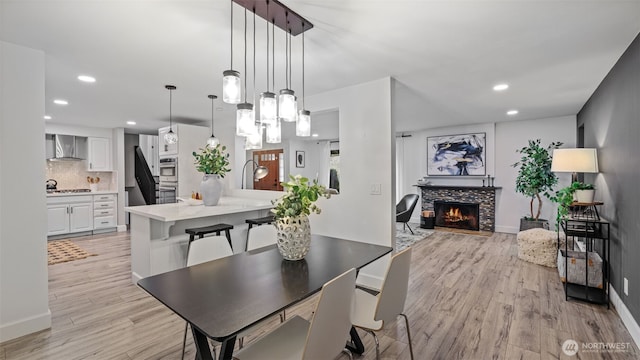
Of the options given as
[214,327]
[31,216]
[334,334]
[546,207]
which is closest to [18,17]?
[31,216]

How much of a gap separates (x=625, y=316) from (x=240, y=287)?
3199 millimetres

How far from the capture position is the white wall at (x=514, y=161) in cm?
564

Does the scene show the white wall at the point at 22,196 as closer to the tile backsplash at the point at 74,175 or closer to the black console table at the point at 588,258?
the tile backsplash at the point at 74,175

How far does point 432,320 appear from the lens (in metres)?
2.57

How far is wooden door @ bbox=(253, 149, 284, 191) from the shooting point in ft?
28.8

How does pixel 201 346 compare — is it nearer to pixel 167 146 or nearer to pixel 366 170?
pixel 366 170

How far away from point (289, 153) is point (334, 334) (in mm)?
7431

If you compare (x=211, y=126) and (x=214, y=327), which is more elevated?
(x=211, y=126)

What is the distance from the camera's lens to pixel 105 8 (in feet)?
6.22

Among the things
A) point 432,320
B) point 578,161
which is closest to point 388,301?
point 432,320

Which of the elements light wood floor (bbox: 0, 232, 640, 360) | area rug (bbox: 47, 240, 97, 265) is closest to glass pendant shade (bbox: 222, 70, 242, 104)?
light wood floor (bbox: 0, 232, 640, 360)

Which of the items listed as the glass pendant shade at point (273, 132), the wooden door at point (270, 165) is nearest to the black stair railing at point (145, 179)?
the wooden door at point (270, 165)

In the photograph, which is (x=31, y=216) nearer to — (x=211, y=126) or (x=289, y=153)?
(x=211, y=126)

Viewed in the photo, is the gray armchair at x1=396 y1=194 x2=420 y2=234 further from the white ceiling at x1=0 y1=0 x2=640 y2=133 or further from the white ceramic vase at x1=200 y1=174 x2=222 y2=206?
the white ceramic vase at x1=200 y1=174 x2=222 y2=206
